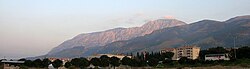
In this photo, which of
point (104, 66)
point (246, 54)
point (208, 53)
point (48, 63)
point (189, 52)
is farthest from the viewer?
point (189, 52)

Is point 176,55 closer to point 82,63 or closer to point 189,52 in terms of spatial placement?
point 189,52

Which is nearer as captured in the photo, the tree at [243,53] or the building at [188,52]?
the tree at [243,53]

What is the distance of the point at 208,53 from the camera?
11000cm

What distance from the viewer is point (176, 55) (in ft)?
521

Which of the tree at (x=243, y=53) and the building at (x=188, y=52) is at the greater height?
the tree at (x=243, y=53)

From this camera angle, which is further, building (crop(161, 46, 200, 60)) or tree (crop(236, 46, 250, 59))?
building (crop(161, 46, 200, 60))

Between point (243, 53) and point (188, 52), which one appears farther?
point (188, 52)

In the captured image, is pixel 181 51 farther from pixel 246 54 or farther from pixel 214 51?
pixel 246 54

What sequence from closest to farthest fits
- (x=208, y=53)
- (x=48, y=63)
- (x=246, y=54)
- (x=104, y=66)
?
1. (x=246, y=54)
2. (x=104, y=66)
3. (x=48, y=63)
4. (x=208, y=53)

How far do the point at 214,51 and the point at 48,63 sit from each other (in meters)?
49.1

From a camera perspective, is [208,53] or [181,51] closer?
[208,53]

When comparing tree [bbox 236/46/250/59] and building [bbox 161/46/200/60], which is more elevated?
tree [bbox 236/46/250/59]

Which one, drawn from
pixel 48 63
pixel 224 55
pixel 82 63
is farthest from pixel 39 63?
pixel 224 55

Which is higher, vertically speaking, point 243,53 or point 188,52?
point 243,53
